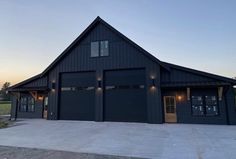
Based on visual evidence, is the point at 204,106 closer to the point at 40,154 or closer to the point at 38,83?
the point at 40,154

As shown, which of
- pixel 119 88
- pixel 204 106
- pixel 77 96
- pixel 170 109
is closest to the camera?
pixel 204 106

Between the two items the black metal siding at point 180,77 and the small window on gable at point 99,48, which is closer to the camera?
the black metal siding at point 180,77

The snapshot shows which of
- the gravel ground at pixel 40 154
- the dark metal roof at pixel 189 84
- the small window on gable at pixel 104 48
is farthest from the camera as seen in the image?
the small window on gable at pixel 104 48

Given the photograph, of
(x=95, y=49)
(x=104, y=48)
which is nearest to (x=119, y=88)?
(x=104, y=48)

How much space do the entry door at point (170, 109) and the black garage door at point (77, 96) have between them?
550 cm

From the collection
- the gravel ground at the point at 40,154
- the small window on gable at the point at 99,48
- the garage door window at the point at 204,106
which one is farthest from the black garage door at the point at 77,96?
the garage door window at the point at 204,106

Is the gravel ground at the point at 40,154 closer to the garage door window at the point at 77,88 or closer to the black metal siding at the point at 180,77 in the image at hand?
the garage door window at the point at 77,88

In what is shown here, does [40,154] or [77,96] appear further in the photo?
[77,96]

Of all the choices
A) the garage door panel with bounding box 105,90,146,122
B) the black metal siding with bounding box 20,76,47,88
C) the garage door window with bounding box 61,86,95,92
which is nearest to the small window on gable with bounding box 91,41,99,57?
the garage door window with bounding box 61,86,95,92

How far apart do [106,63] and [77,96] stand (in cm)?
368

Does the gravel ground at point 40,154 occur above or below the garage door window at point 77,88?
below

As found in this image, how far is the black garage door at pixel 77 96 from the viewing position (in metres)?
12.4

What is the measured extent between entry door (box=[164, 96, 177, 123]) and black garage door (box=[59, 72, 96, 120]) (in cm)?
550

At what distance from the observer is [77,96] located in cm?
1292
